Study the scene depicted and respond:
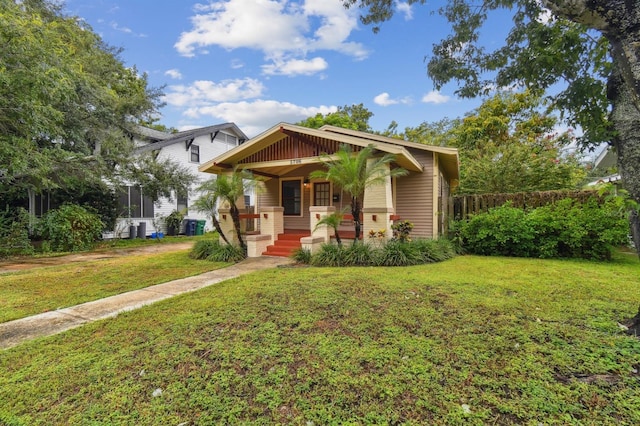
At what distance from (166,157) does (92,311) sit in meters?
14.3

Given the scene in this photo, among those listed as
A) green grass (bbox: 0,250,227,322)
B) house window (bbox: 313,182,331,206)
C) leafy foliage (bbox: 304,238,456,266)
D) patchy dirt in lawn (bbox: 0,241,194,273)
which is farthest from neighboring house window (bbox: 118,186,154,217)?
leafy foliage (bbox: 304,238,456,266)

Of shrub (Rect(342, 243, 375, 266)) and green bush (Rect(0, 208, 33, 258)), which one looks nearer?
shrub (Rect(342, 243, 375, 266))

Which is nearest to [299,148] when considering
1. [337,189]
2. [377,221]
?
[337,189]

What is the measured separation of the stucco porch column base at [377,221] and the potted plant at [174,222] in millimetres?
11973

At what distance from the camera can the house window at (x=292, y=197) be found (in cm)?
1170

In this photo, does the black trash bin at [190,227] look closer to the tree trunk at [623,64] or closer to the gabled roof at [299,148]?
the gabled roof at [299,148]

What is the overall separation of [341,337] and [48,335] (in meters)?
3.35

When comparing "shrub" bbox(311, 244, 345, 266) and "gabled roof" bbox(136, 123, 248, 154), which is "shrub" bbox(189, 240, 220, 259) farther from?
"gabled roof" bbox(136, 123, 248, 154)

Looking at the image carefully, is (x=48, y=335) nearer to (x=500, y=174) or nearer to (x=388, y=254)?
(x=388, y=254)

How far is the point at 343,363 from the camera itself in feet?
8.70

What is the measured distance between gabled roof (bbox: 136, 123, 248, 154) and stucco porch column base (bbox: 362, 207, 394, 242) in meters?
11.8

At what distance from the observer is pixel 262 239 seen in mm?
9234

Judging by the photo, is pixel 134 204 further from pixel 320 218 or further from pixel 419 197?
pixel 419 197

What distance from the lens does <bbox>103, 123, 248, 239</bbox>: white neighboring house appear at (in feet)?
48.6
